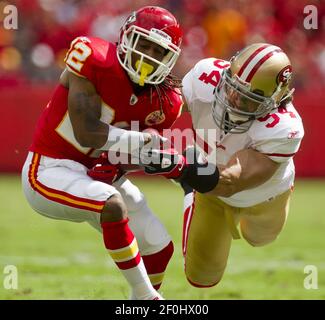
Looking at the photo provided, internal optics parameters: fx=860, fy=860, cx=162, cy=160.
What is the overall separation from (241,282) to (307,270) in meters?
0.54

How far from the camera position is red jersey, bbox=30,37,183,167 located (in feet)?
13.8

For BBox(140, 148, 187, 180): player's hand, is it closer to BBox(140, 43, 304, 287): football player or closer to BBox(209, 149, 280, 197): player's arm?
BBox(140, 43, 304, 287): football player

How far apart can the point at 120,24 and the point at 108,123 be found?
22.0 ft

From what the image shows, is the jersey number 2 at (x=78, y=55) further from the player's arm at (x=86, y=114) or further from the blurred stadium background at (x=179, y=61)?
the blurred stadium background at (x=179, y=61)

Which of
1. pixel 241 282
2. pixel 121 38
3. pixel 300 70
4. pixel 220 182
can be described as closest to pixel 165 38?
pixel 121 38

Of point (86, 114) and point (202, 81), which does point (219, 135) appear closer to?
point (202, 81)

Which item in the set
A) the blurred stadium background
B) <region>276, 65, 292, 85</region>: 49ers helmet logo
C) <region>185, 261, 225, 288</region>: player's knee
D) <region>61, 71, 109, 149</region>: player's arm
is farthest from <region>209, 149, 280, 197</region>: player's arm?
the blurred stadium background

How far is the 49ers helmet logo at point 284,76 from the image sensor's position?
4223mm

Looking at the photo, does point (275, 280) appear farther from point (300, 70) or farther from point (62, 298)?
point (300, 70)

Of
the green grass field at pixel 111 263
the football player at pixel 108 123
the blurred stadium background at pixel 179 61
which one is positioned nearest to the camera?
the football player at pixel 108 123

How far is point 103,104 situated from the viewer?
429 centimetres

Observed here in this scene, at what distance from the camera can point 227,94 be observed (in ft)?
14.1

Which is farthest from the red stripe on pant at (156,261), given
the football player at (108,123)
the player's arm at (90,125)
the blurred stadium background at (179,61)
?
the blurred stadium background at (179,61)

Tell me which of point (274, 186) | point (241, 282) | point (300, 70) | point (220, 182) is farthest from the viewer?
point (300, 70)
